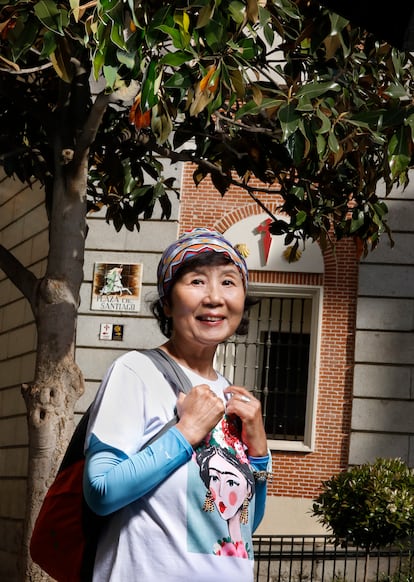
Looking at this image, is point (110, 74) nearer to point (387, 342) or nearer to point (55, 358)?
point (55, 358)

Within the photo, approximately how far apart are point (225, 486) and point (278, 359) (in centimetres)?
1287

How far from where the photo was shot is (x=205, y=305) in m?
3.33

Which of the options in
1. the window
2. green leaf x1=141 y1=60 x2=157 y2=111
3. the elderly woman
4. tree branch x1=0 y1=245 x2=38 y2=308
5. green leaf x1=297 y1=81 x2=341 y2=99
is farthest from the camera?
the window

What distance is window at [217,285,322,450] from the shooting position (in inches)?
619

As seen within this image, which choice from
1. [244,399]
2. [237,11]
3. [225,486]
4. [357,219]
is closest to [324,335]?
[357,219]

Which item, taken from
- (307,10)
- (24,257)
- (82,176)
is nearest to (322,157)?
(307,10)

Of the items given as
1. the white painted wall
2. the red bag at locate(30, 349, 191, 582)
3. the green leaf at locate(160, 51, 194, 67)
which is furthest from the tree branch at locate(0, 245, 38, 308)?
the white painted wall

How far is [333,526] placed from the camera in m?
11.1

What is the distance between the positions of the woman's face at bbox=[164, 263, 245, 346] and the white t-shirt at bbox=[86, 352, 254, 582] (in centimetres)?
23

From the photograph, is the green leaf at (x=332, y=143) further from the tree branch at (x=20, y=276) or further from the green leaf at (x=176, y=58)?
the tree branch at (x=20, y=276)

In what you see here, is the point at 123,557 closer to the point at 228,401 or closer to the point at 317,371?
the point at 228,401

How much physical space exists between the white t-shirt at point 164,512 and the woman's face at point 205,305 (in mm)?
235

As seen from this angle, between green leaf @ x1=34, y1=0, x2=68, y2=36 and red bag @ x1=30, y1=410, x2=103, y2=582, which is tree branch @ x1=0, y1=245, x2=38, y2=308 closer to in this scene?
green leaf @ x1=34, y1=0, x2=68, y2=36

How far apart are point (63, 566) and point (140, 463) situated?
0.43 meters
